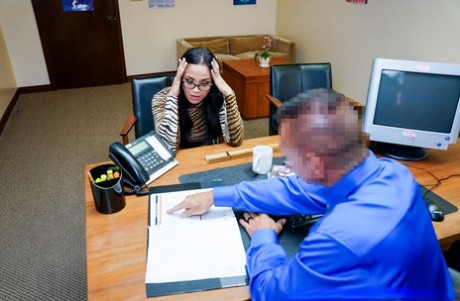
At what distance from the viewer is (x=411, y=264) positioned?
2.40 ft

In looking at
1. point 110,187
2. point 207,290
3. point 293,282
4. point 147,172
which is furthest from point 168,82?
point 293,282

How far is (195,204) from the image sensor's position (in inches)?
46.2

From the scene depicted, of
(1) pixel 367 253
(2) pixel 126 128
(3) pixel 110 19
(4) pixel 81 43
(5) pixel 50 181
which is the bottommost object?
(5) pixel 50 181

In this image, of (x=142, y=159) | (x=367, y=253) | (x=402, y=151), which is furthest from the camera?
(x=402, y=151)

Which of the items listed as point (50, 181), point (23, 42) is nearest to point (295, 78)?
point (50, 181)

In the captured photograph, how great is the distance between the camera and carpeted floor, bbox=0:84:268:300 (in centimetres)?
193

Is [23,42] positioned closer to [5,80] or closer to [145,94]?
[5,80]

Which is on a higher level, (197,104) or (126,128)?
(197,104)

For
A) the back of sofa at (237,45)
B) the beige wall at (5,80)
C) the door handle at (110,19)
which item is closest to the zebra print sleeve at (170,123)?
the beige wall at (5,80)

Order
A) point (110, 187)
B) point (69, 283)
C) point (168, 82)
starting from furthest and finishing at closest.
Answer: point (168, 82)
point (69, 283)
point (110, 187)

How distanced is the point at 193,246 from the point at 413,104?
3.94 feet

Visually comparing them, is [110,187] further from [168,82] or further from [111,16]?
[111,16]

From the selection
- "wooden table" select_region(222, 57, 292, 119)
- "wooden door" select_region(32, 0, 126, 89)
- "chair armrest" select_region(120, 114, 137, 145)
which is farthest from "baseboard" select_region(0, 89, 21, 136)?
"wooden table" select_region(222, 57, 292, 119)

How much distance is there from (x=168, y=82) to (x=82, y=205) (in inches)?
44.3
